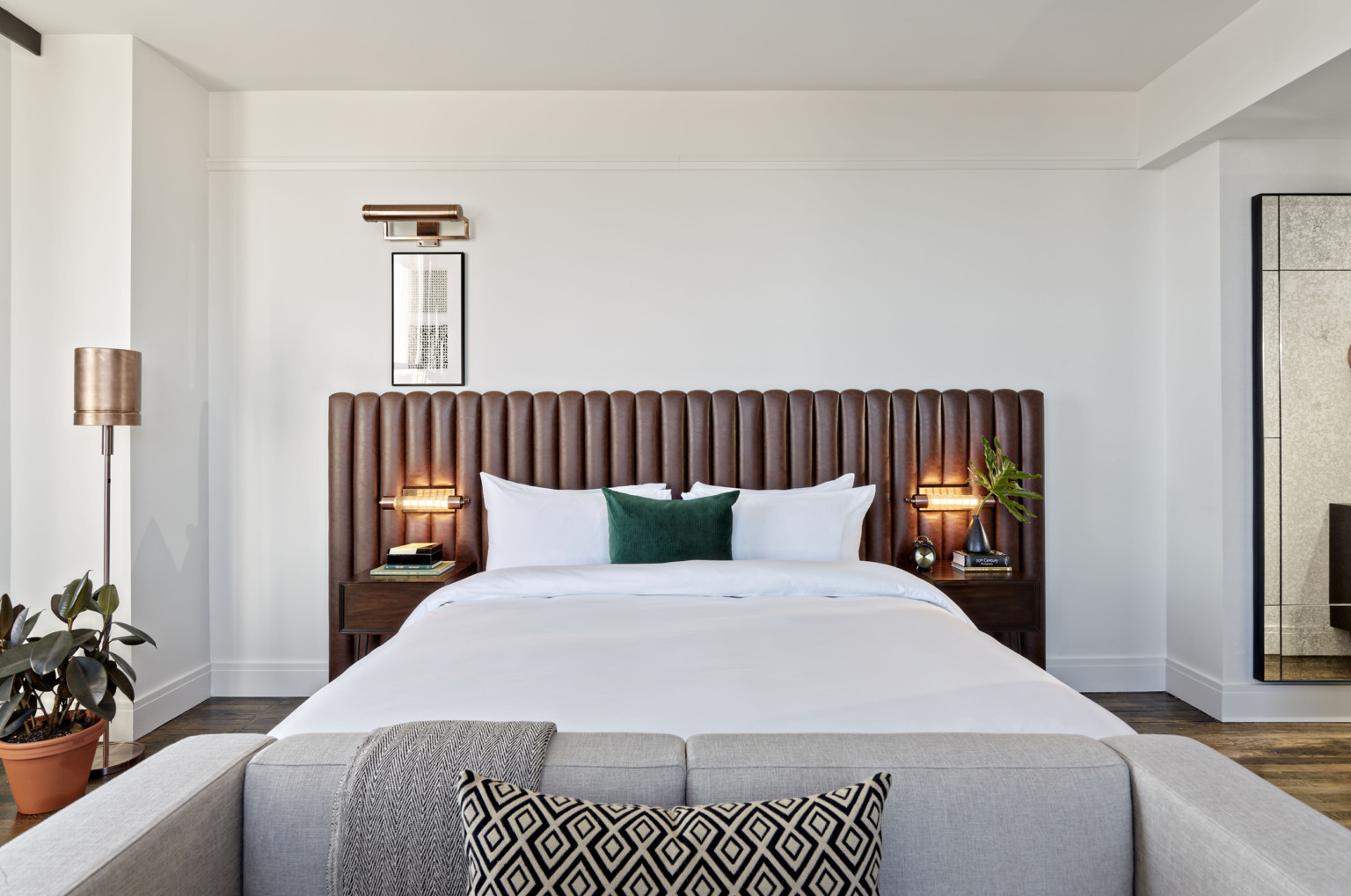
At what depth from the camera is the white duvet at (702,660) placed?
61.9 inches

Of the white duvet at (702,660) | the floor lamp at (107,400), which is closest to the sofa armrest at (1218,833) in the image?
the white duvet at (702,660)

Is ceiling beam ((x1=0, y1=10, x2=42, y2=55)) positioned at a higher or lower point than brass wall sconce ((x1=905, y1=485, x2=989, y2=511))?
higher

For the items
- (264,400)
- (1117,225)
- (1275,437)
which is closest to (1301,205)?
(1117,225)

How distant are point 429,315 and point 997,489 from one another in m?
2.74

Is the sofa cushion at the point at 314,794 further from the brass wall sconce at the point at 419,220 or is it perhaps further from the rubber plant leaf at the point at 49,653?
the brass wall sconce at the point at 419,220

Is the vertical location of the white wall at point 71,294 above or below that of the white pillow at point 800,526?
above

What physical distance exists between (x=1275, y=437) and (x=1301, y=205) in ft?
3.29

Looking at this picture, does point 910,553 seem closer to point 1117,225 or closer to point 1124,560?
point 1124,560

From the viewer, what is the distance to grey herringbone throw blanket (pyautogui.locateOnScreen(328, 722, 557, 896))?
1.11 meters

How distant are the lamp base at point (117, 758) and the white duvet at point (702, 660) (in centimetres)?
129

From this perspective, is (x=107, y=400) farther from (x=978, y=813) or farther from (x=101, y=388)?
(x=978, y=813)

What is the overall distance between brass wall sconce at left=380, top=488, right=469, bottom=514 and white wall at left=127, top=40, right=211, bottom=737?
35.6 inches

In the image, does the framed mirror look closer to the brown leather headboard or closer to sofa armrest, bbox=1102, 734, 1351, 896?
the brown leather headboard

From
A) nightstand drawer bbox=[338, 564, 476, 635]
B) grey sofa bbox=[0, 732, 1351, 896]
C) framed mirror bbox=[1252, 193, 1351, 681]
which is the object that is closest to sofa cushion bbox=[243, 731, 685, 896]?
grey sofa bbox=[0, 732, 1351, 896]
